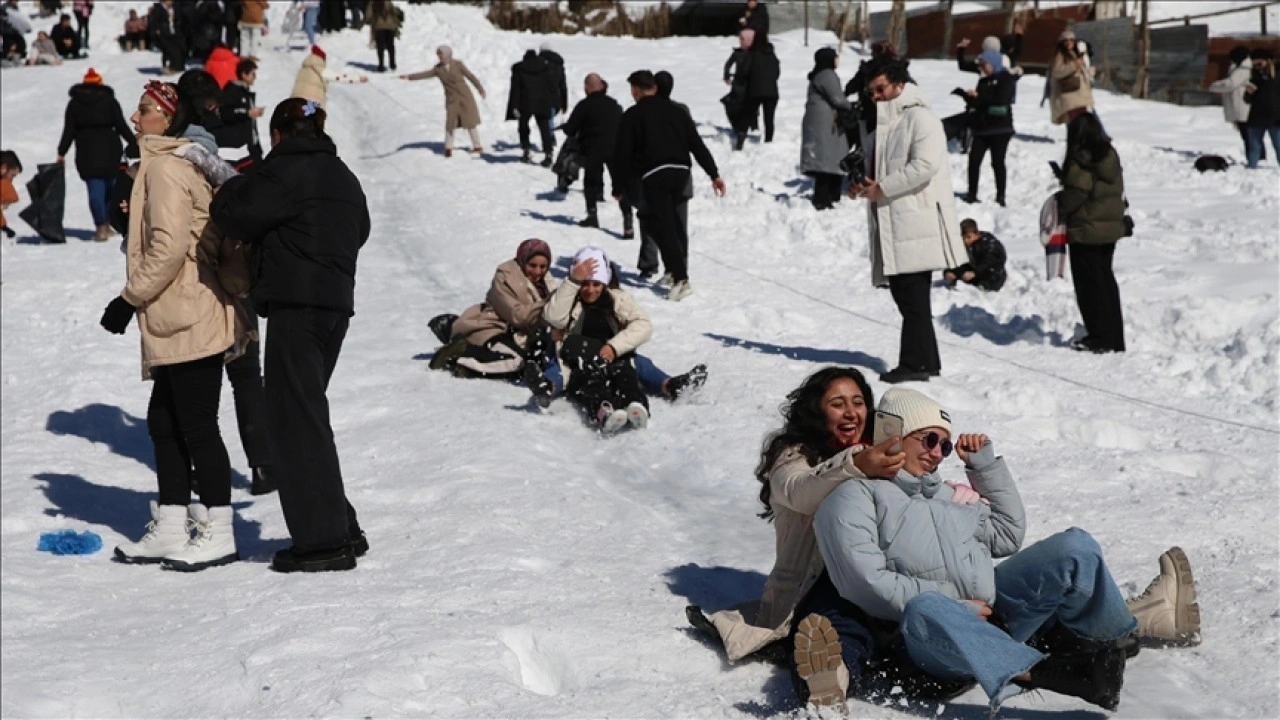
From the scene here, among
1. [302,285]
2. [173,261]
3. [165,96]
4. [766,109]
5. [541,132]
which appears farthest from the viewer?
[541,132]

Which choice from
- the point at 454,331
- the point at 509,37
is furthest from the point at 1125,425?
the point at 509,37

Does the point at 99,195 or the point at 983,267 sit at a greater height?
the point at 99,195

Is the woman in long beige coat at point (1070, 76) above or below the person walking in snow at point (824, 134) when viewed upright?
above

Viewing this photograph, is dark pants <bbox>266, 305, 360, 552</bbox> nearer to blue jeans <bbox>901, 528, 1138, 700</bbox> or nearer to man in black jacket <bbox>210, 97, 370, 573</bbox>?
man in black jacket <bbox>210, 97, 370, 573</bbox>

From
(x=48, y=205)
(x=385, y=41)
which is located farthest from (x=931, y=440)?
(x=385, y=41)

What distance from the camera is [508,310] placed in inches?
360

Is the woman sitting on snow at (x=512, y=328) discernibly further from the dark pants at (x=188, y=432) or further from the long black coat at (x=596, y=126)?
the long black coat at (x=596, y=126)

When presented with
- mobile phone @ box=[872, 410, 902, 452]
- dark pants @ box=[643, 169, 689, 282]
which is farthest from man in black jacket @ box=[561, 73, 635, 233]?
mobile phone @ box=[872, 410, 902, 452]

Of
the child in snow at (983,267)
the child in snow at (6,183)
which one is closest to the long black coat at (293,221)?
the child in snow at (983,267)

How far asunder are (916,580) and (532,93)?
15078 mm

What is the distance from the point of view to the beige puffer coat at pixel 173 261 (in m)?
5.51

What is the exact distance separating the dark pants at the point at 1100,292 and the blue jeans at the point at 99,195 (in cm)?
1063

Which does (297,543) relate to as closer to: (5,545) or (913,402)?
(5,545)

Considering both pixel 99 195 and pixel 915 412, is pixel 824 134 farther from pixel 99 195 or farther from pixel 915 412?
pixel 915 412
